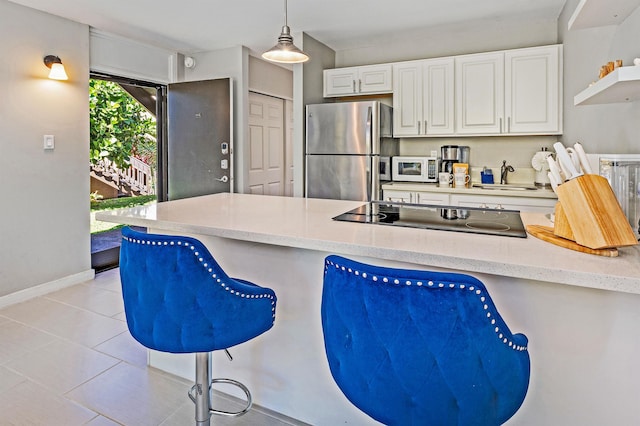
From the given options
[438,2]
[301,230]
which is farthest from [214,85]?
[301,230]

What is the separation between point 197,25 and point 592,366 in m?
3.87

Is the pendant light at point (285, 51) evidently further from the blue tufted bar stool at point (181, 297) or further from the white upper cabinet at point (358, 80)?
the white upper cabinet at point (358, 80)

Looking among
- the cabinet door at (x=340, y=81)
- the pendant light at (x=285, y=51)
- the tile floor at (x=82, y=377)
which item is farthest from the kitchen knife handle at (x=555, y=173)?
the cabinet door at (x=340, y=81)

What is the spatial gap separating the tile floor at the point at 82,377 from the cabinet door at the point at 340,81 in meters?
2.90

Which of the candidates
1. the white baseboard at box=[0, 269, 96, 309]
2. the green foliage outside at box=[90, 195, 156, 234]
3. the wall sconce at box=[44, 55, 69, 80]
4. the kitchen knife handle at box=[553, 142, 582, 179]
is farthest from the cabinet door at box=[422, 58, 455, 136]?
the green foliage outside at box=[90, 195, 156, 234]

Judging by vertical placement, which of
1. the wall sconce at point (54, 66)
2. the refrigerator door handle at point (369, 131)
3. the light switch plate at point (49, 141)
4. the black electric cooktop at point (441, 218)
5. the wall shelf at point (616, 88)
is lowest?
the black electric cooktop at point (441, 218)

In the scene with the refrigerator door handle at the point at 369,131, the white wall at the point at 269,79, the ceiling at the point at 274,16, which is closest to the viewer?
the ceiling at the point at 274,16

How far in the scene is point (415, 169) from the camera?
4.09 metres

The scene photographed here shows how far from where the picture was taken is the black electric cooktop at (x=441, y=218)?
61.3 inches

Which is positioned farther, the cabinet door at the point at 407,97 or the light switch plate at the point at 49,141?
the cabinet door at the point at 407,97

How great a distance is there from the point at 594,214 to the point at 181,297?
4.14 ft

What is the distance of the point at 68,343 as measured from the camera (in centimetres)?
257

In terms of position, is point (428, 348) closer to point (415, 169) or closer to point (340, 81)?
point (415, 169)

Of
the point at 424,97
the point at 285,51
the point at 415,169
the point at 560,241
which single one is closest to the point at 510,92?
the point at 424,97
